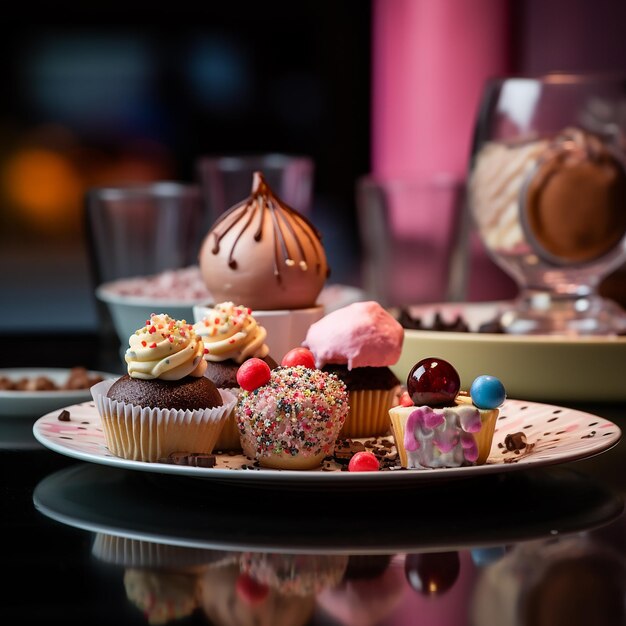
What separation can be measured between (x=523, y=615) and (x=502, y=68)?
2872 millimetres

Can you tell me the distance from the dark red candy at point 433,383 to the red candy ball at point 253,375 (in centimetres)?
14

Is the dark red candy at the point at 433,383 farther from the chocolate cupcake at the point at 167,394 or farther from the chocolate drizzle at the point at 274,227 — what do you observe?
the chocolate drizzle at the point at 274,227

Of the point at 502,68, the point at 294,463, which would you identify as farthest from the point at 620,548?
the point at 502,68

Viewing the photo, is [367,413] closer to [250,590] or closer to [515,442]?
[515,442]

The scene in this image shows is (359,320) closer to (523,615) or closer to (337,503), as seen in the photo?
(337,503)

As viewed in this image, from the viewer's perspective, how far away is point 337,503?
109 cm

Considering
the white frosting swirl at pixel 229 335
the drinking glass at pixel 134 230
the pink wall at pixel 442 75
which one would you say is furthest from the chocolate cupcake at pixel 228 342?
the pink wall at pixel 442 75

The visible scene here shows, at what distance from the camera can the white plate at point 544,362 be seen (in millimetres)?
1602

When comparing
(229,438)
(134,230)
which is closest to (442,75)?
(134,230)

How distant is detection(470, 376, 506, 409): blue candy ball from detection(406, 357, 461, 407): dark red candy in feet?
0.07

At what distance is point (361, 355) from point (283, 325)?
0.13m

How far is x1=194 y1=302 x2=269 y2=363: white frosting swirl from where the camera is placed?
1300 mm

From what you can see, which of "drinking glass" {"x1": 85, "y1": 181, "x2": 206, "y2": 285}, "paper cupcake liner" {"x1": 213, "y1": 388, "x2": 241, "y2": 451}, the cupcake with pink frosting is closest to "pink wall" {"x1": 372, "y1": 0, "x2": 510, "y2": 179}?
"drinking glass" {"x1": 85, "y1": 181, "x2": 206, "y2": 285}

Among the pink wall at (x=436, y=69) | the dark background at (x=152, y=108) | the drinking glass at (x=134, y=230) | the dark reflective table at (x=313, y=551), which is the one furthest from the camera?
the dark background at (x=152, y=108)
